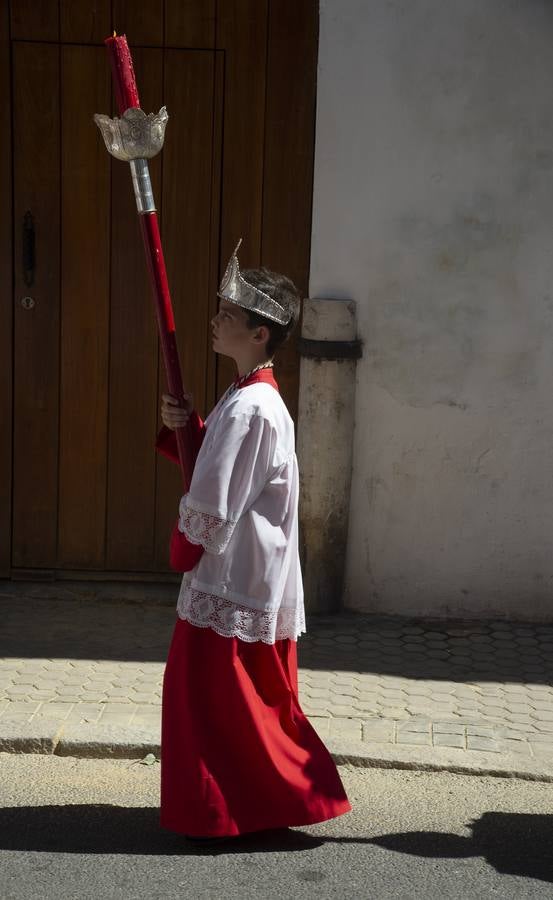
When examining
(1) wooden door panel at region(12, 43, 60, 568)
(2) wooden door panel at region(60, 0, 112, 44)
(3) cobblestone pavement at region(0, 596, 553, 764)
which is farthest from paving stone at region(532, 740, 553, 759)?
(2) wooden door panel at region(60, 0, 112, 44)

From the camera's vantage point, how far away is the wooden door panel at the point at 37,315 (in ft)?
20.7

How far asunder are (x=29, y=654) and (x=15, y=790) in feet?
4.39

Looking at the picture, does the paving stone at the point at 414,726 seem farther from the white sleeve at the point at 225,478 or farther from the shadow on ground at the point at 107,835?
the white sleeve at the point at 225,478

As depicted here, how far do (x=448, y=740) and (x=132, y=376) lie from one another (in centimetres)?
260

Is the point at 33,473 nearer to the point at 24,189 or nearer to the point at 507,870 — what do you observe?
the point at 24,189

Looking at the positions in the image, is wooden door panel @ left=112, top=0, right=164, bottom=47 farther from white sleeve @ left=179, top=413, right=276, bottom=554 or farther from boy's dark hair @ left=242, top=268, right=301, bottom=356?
white sleeve @ left=179, top=413, right=276, bottom=554

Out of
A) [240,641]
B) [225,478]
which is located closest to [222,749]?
[240,641]

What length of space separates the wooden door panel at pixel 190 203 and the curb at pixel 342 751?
6.67ft

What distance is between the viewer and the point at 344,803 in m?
4.04

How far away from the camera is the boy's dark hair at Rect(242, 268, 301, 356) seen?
12.7 feet

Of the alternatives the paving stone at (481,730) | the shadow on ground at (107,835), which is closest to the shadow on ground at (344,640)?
the paving stone at (481,730)

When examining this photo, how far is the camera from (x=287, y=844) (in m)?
4.02

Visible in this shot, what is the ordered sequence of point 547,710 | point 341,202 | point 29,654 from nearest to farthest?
point 547,710 → point 29,654 → point 341,202

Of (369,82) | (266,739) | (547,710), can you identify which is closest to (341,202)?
(369,82)
